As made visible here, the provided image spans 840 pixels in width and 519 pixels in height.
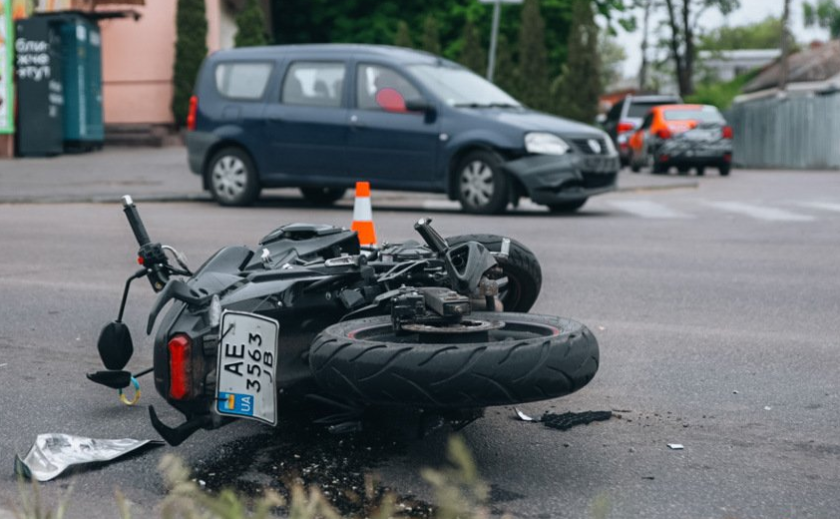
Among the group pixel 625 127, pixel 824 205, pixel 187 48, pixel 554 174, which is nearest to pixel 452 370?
pixel 554 174

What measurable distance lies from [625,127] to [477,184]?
19.1 m

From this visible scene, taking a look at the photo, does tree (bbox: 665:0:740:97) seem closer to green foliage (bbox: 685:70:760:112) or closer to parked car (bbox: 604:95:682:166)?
green foliage (bbox: 685:70:760:112)

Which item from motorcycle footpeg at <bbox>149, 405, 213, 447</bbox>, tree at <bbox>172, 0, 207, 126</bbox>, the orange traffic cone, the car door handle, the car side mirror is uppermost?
tree at <bbox>172, 0, 207, 126</bbox>

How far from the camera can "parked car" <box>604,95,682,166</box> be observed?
32.2 m

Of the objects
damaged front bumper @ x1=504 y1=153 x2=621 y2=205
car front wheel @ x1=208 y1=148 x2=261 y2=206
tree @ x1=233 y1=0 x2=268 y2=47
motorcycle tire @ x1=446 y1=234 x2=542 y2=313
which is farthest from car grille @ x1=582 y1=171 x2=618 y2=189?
tree @ x1=233 y1=0 x2=268 y2=47

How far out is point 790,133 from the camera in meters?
36.7

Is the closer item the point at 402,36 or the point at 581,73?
the point at 402,36

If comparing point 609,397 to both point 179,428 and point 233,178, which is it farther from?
point 233,178

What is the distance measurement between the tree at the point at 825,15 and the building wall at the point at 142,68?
95220mm

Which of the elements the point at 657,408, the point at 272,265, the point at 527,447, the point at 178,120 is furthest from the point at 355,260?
the point at 178,120

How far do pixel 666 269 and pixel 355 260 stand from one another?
5307 millimetres

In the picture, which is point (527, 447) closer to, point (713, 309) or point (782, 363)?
point (782, 363)

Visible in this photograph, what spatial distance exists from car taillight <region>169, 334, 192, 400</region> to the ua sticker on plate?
0.11m

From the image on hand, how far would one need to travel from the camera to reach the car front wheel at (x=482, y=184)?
46.4ft
